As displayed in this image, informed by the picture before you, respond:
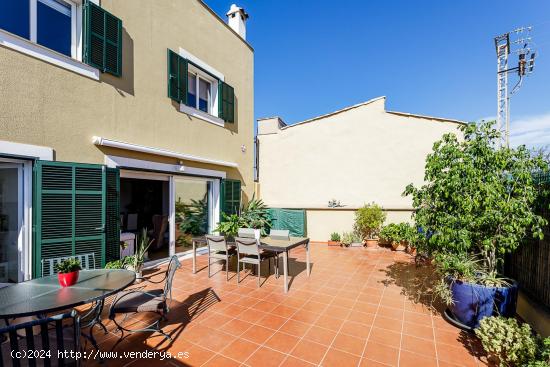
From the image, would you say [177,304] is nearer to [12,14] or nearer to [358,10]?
[12,14]

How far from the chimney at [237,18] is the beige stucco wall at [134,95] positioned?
580mm

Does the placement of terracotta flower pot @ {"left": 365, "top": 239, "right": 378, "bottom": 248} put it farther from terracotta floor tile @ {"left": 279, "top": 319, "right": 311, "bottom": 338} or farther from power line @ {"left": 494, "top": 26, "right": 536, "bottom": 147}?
power line @ {"left": 494, "top": 26, "right": 536, "bottom": 147}

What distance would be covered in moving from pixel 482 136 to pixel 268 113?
30.0 feet

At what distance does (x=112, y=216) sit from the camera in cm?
489

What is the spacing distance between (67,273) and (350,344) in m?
3.19

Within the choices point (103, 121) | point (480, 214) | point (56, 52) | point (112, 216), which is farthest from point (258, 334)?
point (56, 52)

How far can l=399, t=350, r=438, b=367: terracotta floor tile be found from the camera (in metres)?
2.64

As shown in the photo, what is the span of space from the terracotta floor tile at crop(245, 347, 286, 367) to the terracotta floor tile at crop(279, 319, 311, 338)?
463 mm

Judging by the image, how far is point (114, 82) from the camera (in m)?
4.99

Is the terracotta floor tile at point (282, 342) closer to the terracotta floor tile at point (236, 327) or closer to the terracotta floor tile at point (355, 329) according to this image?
the terracotta floor tile at point (236, 327)

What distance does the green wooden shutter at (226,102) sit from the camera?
7.75 meters

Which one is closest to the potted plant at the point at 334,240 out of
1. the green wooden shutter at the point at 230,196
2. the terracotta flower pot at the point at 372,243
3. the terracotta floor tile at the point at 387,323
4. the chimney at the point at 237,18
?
the terracotta flower pot at the point at 372,243

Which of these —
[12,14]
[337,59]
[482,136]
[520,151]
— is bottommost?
[520,151]

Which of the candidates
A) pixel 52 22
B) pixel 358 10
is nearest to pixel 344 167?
pixel 358 10
